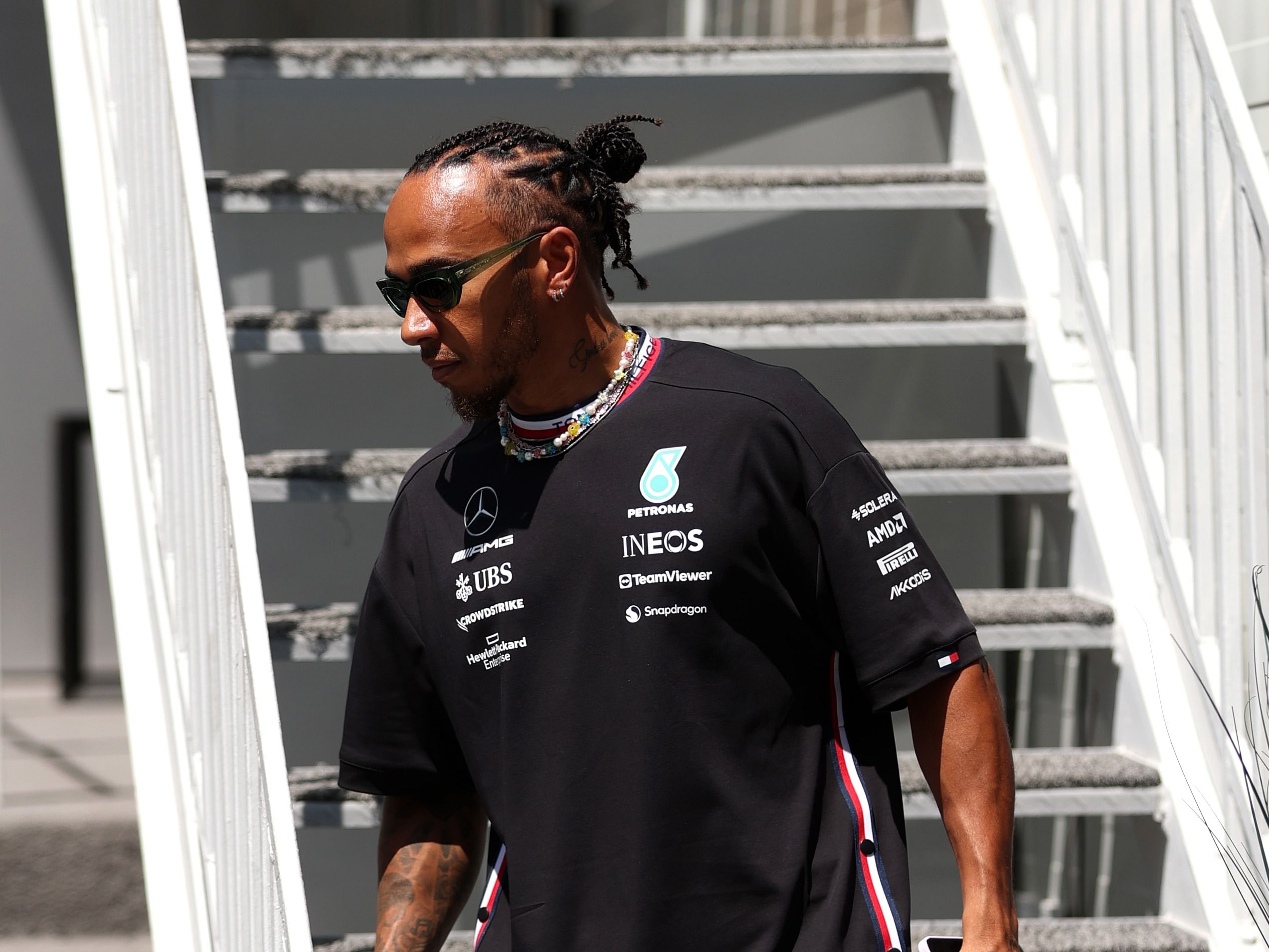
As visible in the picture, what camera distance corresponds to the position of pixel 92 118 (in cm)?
230

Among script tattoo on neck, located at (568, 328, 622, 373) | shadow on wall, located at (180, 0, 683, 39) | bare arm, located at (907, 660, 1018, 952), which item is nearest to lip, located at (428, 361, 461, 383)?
script tattoo on neck, located at (568, 328, 622, 373)

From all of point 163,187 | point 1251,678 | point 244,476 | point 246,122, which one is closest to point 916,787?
point 1251,678

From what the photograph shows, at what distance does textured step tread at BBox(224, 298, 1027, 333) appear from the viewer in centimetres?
267

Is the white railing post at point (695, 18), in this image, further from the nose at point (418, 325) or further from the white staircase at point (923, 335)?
the nose at point (418, 325)

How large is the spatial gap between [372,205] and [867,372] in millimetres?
1102

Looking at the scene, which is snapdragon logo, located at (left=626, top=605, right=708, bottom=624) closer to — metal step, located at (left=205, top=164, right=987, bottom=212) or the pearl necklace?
the pearl necklace

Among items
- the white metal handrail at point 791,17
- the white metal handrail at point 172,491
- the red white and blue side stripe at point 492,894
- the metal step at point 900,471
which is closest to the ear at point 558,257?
the white metal handrail at point 172,491

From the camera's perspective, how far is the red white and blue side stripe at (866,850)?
Result: 4.37 ft

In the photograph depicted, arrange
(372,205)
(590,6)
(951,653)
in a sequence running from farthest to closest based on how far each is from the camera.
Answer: (590,6) < (372,205) < (951,653)

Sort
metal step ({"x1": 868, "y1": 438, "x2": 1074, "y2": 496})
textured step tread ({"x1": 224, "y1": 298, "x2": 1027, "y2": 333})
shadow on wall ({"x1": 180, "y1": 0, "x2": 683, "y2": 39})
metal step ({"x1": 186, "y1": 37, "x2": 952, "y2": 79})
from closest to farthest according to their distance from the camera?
metal step ({"x1": 868, "y1": 438, "x2": 1074, "y2": 496}), textured step tread ({"x1": 224, "y1": 298, "x2": 1027, "y2": 333}), metal step ({"x1": 186, "y1": 37, "x2": 952, "y2": 79}), shadow on wall ({"x1": 180, "y1": 0, "x2": 683, "y2": 39})

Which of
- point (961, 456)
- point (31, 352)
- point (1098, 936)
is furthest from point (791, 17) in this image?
point (1098, 936)

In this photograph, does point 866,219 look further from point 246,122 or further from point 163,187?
point 163,187

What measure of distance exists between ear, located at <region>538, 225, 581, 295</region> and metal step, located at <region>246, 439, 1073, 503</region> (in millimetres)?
1090

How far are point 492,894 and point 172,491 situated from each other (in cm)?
81
